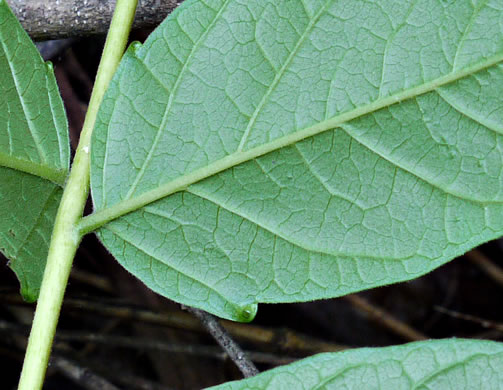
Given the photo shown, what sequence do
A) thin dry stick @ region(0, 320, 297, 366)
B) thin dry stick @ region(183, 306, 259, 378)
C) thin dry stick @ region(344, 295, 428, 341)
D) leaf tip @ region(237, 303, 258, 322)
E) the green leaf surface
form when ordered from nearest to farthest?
the green leaf surface
leaf tip @ region(237, 303, 258, 322)
thin dry stick @ region(183, 306, 259, 378)
thin dry stick @ region(0, 320, 297, 366)
thin dry stick @ region(344, 295, 428, 341)

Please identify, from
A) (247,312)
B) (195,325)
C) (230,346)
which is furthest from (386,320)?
(247,312)

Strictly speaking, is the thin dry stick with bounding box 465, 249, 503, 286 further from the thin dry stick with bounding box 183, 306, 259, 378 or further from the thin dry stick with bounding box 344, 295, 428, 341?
the thin dry stick with bounding box 183, 306, 259, 378

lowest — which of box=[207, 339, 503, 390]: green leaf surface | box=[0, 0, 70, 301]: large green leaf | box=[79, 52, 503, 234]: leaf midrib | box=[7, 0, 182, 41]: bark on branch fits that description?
box=[207, 339, 503, 390]: green leaf surface

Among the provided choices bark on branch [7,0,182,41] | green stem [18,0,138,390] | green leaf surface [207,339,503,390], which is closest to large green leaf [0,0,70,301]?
green stem [18,0,138,390]

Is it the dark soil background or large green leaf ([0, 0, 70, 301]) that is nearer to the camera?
large green leaf ([0, 0, 70, 301])

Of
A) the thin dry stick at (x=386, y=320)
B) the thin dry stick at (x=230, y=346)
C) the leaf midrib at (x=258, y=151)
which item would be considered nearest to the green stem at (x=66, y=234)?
the leaf midrib at (x=258, y=151)

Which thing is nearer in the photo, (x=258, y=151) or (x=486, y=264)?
(x=258, y=151)

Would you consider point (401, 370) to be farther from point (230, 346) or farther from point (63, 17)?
point (63, 17)
